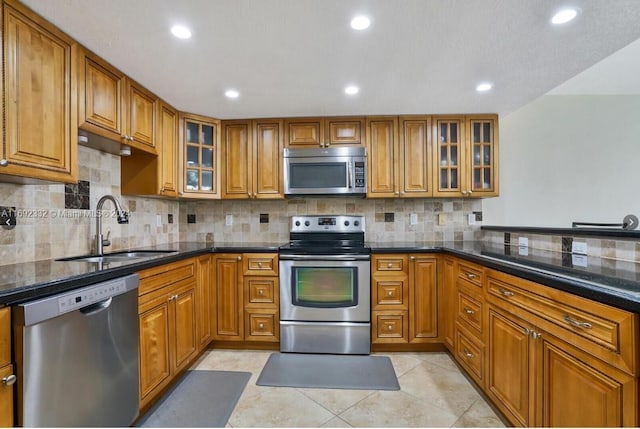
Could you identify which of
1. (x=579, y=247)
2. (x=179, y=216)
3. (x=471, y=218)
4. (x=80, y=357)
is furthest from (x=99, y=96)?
(x=471, y=218)

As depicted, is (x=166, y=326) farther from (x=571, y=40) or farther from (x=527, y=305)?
(x=571, y=40)

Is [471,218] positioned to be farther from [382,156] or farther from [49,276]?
[49,276]

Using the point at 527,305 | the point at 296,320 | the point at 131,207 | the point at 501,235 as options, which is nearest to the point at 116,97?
the point at 131,207

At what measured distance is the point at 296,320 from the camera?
251 cm

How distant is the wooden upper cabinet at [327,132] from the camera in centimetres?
281

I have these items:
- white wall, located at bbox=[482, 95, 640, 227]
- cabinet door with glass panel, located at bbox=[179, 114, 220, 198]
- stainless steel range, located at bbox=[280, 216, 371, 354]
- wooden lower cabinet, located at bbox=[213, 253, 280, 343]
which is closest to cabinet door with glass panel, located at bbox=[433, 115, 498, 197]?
white wall, located at bbox=[482, 95, 640, 227]

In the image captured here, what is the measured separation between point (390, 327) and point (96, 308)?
2.11 m

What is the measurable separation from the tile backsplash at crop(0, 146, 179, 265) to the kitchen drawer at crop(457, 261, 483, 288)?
269 cm

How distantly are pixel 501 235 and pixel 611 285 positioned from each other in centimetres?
174

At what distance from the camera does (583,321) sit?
40.3 inches

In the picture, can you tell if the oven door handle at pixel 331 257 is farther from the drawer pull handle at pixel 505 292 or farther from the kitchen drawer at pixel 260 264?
the drawer pull handle at pixel 505 292

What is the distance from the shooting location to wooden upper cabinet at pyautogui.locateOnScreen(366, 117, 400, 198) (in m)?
2.80

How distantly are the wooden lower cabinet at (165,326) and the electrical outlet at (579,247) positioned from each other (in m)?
2.65

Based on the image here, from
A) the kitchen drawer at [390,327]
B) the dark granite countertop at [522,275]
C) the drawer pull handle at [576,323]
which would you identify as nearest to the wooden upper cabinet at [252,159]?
the dark granite countertop at [522,275]
